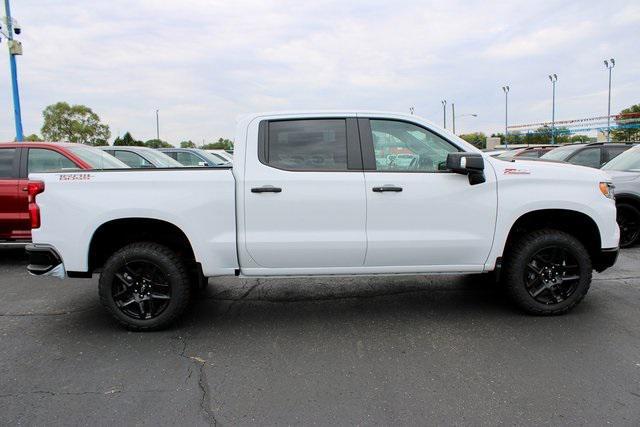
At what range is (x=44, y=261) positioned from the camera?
411 cm

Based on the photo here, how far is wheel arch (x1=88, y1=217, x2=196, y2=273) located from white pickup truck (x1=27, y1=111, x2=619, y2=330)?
0.04 ft

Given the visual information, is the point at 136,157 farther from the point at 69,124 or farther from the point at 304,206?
the point at 69,124

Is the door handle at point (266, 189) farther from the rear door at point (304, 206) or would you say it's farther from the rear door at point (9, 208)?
the rear door at point (9, 208)

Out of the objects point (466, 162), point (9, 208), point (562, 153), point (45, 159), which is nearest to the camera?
point (466, 162)

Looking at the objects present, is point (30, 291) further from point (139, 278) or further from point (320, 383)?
point (320, 383)

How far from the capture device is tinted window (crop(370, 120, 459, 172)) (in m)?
4.23

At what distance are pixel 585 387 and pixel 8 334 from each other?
463cm

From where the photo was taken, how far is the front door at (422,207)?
409 centimetres

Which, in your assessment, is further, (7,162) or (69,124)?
(69,124)

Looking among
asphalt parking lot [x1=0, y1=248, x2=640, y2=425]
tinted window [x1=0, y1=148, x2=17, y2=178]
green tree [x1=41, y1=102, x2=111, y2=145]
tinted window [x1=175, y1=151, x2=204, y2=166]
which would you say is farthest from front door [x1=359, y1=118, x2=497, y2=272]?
green tree [x1=41, y1=102, x2=111, y2=145]

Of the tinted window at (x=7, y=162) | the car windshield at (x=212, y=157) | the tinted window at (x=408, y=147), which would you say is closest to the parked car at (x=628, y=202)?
the tinted window at (x=408, y=147)

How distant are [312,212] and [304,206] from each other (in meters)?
0.09

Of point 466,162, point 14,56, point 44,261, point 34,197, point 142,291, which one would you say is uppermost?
point 14,56

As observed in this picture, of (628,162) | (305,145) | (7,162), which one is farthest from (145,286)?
(628,162)
